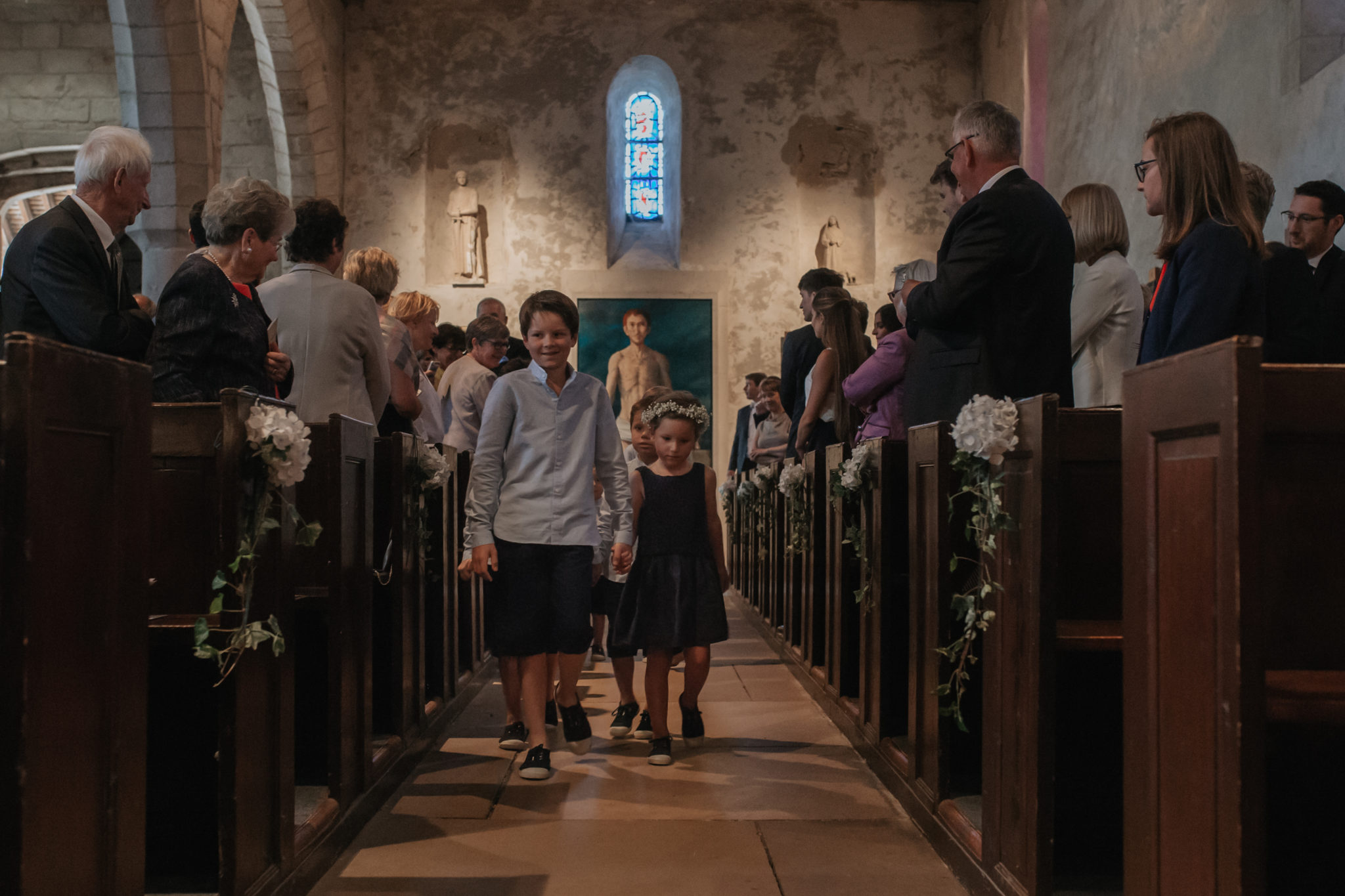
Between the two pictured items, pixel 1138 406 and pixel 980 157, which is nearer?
pixel 1138 406

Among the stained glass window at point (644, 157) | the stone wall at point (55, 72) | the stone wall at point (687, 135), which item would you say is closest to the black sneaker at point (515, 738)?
the stone wall at point (687, 135)

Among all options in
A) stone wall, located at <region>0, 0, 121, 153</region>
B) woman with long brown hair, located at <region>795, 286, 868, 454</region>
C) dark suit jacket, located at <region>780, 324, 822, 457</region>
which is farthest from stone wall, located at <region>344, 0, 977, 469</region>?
woman with long brown hair, located at <region>795, 286, 868, 454</region>

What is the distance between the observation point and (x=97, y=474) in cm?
155

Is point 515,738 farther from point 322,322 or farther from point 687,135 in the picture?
point 687,135

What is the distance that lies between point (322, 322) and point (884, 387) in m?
1.81

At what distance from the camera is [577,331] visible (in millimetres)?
Answer: 3666

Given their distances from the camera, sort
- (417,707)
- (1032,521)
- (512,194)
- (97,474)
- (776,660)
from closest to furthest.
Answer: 1. (97,474)
2. (1032,521)
3. (417,707)
4. (776,660)
5. (512,194)

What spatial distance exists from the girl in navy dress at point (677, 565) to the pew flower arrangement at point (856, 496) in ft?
1.30

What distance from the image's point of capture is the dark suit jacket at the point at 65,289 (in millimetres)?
2604

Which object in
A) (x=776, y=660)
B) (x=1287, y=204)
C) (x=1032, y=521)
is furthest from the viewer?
(x=1287, y=204)

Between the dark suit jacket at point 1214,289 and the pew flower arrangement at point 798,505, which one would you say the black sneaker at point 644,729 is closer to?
the pew flower arrangement at point 798,505

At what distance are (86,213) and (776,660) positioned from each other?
3.73m

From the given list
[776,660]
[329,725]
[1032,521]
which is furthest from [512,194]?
[1032,521]

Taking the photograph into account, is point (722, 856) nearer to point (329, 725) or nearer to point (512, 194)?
point (329, 725)
